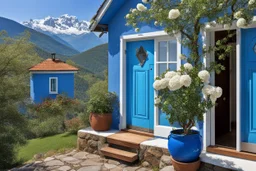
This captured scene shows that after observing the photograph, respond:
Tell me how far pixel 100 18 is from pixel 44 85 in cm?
1531

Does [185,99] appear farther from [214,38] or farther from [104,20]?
[104,20]

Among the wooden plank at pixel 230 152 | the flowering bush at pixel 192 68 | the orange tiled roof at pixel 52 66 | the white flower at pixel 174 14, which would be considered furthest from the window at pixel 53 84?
the white flower at pixel 174 14

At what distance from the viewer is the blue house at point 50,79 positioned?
2027 centimetres

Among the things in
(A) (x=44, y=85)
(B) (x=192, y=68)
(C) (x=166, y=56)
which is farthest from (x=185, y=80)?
(A) (x=44, y=85)

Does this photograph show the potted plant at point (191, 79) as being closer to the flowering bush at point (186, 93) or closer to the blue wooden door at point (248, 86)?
→ the flowering bush at point (186, 93)

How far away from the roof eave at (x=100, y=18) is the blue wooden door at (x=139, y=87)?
105 centimetres

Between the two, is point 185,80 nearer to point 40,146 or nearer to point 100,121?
point 100,121

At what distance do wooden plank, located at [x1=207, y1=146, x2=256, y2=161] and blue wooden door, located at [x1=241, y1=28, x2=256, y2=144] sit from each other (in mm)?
260

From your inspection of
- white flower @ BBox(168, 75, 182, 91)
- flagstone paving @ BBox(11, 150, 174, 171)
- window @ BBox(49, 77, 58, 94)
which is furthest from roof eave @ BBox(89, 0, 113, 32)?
window @ BBox(49, 77, 58, 94)

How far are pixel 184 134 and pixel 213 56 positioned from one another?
1784mm

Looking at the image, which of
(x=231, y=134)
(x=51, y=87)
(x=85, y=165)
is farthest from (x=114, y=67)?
(x=51, y=87)

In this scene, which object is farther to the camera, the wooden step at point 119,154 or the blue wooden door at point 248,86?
the wooden step at point 119,154

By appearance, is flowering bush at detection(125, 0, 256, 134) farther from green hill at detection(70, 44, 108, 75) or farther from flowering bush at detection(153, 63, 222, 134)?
green hill at detection(70, 44, 108, 75)

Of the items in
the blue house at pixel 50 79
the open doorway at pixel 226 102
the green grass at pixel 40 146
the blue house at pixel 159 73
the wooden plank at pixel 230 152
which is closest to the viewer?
the wooden plank at pixel 230 152
